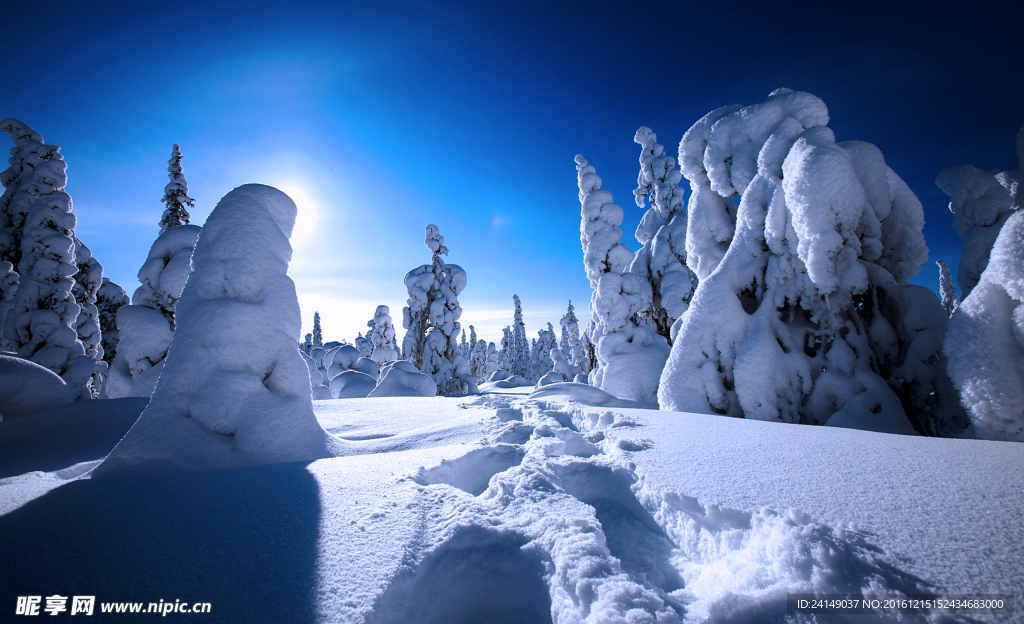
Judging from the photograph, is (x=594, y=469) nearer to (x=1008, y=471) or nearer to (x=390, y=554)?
(x=390, y=554)

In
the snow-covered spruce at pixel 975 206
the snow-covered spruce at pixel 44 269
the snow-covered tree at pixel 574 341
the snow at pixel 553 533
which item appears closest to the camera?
the snow at pixel 553 533

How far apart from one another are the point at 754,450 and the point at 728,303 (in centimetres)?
416

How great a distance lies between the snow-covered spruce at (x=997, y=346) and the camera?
3387 millimetres

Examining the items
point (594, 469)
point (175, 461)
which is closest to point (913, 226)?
point (594, 469)

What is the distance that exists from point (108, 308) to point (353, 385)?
18.6 m

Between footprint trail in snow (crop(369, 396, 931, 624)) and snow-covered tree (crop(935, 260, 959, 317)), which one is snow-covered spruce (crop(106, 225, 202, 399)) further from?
snow-covered tree (crop(935, 260, 959, 317))

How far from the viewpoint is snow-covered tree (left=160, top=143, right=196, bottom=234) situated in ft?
44.1

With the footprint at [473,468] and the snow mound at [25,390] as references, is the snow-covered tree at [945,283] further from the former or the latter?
the snow mound at [25,390]

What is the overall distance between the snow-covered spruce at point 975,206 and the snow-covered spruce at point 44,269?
71.9 feet

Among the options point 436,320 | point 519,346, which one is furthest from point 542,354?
point 436,320

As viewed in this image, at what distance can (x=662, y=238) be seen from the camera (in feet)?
52.2

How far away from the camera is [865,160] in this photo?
5.73 m

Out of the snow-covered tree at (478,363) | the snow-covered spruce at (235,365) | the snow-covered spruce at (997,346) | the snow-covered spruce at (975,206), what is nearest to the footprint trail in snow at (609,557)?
the snow-covered spruce at (235,365)

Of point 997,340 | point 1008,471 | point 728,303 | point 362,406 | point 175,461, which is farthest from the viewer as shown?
point 362,406
